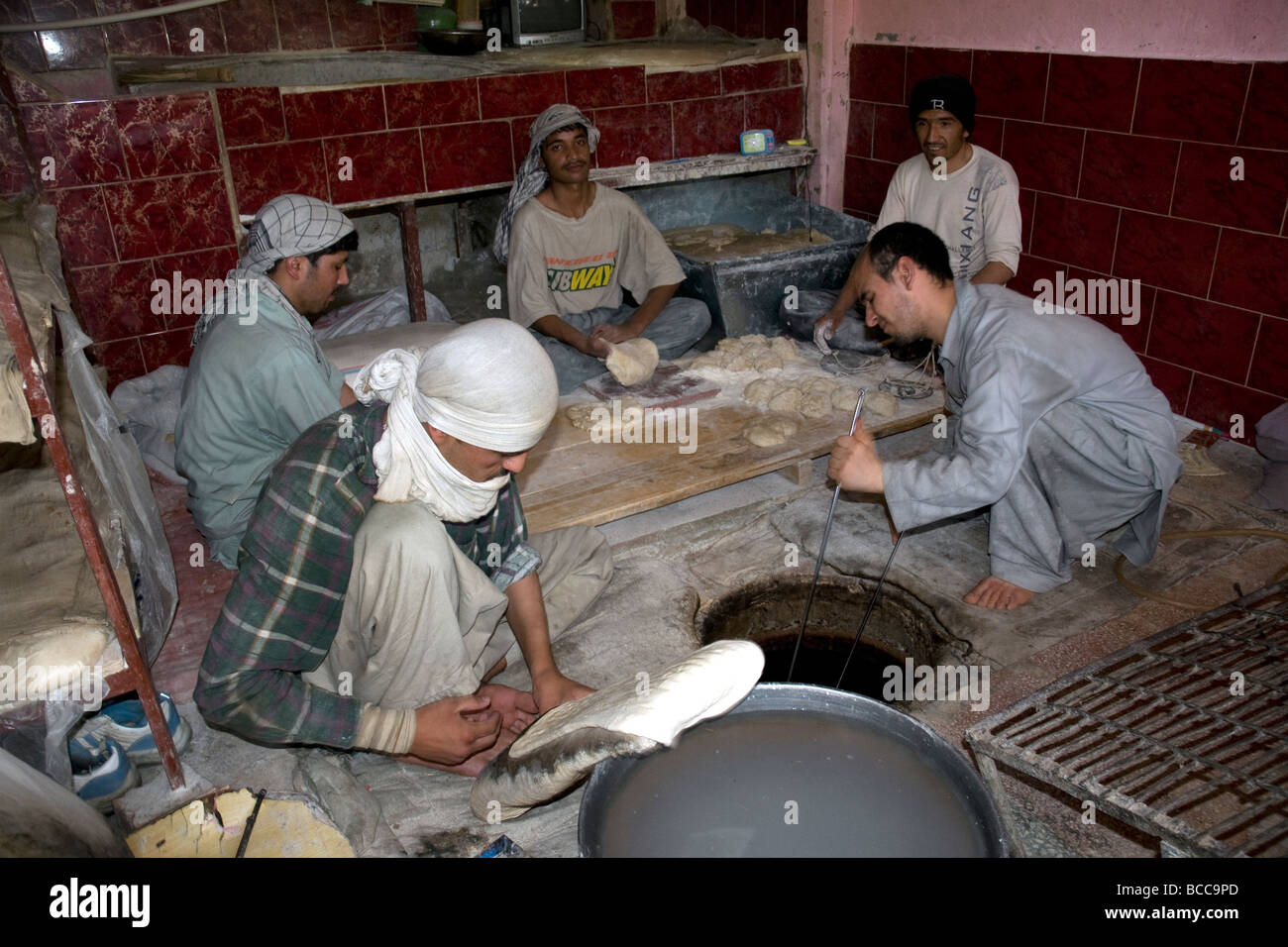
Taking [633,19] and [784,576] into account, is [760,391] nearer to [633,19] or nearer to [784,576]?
[784,576]

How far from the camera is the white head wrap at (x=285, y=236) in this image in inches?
122

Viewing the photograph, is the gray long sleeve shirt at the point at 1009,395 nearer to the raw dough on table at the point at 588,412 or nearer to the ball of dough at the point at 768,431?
the ball of dough at the point at 768,431

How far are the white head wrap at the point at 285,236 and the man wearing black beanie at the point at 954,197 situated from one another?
7.46 feet

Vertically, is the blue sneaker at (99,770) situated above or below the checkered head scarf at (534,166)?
below

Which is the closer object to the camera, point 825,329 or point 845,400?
point 845,400

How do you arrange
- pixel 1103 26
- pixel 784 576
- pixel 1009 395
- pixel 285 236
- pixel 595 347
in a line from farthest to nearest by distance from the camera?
pixel 595 347 → pixel 1103 26 → pixel 784 576 → pixel 285 236 → pixel 1009 395

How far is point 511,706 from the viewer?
2549 millimetres

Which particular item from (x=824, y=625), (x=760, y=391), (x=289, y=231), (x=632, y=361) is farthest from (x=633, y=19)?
(x=824, y=625)

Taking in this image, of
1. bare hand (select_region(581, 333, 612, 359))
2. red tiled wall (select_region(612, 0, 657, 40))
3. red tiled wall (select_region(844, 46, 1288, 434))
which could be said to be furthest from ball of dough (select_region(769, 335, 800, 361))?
red tiled wall (select_region(612, 0, 657, 40))

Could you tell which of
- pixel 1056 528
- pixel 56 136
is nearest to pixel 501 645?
pixel 1056 528

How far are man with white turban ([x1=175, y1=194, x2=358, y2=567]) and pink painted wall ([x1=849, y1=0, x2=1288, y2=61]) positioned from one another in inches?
138

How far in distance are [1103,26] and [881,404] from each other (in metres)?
2.08

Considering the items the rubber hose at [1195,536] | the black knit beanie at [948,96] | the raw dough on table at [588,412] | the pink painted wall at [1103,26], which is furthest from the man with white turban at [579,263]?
the rubber hose at [1195,536]

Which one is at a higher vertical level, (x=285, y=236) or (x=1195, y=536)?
(x=285, y=236)
